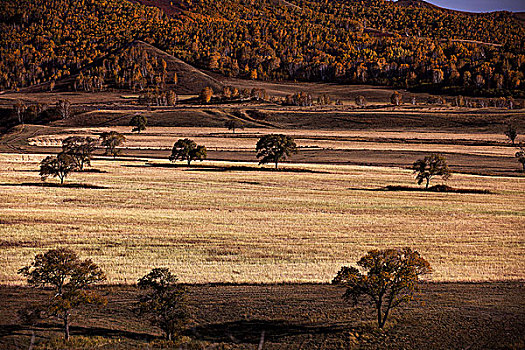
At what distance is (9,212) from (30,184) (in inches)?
Answer: 780

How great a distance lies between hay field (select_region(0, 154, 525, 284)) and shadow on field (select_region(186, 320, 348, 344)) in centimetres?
577

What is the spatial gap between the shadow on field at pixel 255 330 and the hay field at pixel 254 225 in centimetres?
577

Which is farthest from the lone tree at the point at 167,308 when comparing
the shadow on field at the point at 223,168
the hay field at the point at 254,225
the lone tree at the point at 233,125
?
the lone tree at the point at 233,125

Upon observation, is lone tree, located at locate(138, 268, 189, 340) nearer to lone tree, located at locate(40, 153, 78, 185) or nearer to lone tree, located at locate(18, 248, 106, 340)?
lone tree, located at locate(18, 248, 106, 340)

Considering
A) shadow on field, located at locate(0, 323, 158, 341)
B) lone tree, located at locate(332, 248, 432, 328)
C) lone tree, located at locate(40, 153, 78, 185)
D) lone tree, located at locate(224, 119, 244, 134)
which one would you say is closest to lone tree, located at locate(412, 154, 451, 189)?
lone tree, located at locate(332, 248, 432, 328)

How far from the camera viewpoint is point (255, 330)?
864 inches

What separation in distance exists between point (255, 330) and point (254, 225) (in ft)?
66.7

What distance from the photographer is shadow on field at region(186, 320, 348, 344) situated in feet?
69.6

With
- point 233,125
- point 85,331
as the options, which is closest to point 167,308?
point 85,331

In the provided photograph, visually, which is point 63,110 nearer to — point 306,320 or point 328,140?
point 328,140

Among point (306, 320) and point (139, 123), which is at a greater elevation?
point (139, 123)

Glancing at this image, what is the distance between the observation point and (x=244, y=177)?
72.5 m

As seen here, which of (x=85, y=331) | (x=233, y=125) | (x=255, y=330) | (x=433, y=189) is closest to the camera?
(x=85, y=331)

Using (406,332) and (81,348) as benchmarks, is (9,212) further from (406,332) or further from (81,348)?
(406,332)
